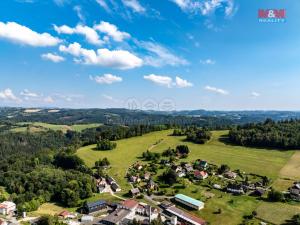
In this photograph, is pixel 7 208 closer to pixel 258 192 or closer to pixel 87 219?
pixel 87 219

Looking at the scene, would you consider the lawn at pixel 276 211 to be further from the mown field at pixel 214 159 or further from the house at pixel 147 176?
the house at pixel 147 176

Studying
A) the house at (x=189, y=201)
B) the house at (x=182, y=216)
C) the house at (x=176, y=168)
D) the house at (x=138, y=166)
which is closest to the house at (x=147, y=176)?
the house at (x=138, y=166)

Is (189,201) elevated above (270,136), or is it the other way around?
(270,136)

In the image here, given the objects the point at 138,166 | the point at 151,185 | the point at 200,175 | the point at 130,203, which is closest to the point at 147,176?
the point at 151,185

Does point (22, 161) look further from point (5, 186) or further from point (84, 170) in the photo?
point (84, 170)

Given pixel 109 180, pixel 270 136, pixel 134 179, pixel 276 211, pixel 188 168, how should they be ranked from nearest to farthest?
pixel 276 211
pixel 134 179
pixel 109 180
pixel 188 168
pixel 270 136
